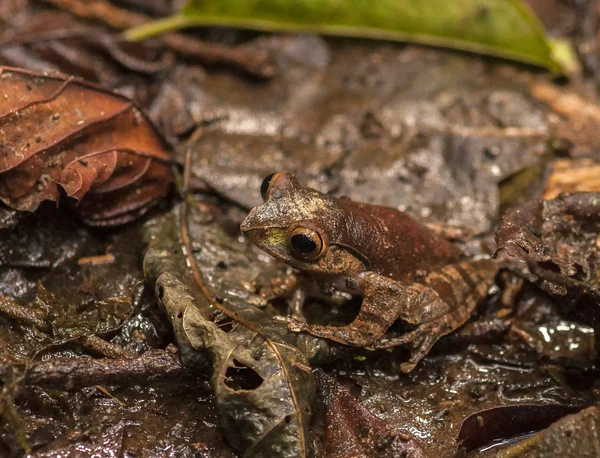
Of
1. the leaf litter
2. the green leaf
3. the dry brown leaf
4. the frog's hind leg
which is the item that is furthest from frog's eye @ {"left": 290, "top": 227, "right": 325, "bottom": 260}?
the green leaf

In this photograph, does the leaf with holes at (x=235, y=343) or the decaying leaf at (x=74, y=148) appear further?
the decaying leaf at (x=74, y=148)

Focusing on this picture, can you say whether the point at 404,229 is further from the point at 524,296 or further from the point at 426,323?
the point at 524,296

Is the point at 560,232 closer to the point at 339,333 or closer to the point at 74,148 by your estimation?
the point at 339,333

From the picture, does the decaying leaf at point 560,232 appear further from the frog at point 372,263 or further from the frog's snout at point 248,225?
the frog's snout at point 248,225

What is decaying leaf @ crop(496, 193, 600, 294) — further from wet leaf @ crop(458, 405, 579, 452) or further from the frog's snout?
the frog's snout

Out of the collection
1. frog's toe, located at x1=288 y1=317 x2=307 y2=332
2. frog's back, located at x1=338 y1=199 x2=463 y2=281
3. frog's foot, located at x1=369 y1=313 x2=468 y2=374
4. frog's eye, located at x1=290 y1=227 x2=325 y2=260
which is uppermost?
frog's back, located at x1=338 y1=199 x2=463 y2=281

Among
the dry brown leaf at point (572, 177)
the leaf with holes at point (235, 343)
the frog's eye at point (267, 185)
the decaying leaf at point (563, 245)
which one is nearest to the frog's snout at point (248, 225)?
the frog's eye at point (267, 185)

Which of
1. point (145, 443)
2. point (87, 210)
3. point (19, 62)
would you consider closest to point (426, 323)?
point (145, 443)

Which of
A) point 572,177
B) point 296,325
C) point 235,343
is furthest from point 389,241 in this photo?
point 572,177
